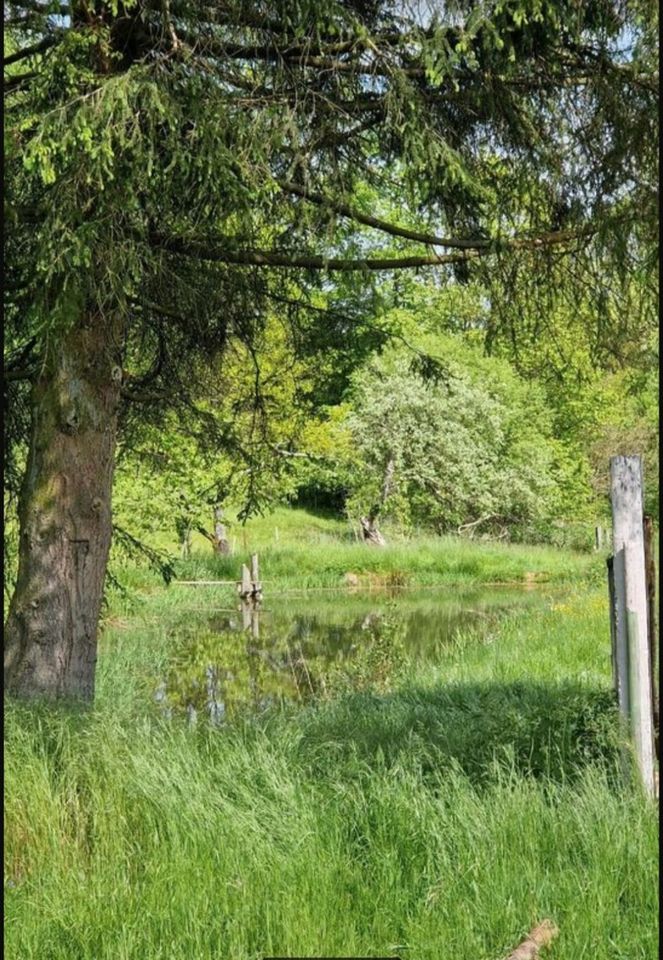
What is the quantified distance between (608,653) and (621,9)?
21.4ft

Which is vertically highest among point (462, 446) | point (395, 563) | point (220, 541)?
point (462, 446)

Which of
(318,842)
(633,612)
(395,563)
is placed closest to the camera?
(318,842)

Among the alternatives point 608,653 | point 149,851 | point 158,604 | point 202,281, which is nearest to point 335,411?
point 158,604

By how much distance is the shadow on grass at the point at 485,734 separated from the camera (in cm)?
525

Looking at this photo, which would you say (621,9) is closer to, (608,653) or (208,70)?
(208,70)

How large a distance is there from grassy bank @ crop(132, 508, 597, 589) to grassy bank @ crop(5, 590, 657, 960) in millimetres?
19117

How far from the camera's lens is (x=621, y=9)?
5586 mm

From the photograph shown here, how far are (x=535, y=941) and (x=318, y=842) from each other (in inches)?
42.4

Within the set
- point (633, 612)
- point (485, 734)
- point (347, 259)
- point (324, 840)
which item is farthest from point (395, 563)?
point (324, 840)

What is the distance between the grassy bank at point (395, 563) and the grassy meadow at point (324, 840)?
1912cm

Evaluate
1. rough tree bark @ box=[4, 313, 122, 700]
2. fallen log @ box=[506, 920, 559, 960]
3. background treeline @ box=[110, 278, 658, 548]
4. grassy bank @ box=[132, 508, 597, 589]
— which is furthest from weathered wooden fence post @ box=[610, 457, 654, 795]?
grassy bank @ box=[132, 508, 597, 589]

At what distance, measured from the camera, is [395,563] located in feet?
89.6

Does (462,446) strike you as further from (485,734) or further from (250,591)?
(485,734)

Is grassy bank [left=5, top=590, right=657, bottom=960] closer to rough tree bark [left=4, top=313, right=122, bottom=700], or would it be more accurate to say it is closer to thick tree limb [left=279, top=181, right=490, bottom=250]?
rough tree bark [left=4, top=313, right=122, bottom=700]
